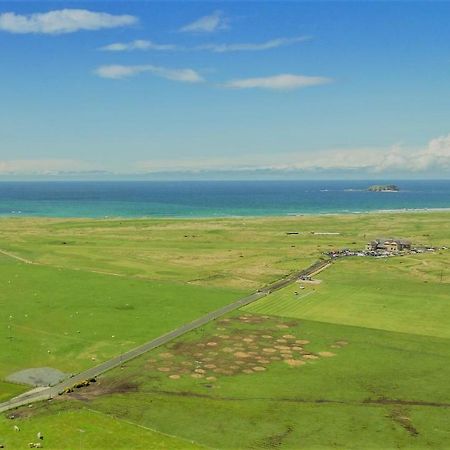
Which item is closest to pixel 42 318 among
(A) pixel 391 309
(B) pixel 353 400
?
(B) pixel 353 400

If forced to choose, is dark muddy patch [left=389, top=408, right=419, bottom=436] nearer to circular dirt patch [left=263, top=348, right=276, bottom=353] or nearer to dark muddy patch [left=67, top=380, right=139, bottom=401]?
circular dirt patch [left=263, top=348, right=276, bottom=353]

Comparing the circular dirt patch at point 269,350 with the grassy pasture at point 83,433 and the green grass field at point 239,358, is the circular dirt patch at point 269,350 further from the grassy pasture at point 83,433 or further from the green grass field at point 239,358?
the grassy pasture at point 83,433

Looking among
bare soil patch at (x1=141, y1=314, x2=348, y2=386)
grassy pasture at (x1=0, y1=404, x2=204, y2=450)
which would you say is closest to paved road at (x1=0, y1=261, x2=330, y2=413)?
bare soil patch at (x1=141, y1=314, x2=348, y2=386)

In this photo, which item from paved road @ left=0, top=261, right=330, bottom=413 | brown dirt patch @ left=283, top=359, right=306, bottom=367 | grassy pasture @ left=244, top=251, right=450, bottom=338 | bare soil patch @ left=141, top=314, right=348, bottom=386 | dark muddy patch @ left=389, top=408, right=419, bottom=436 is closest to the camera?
dark muddy patch @ left=389, top=408, right=419, bottom=436

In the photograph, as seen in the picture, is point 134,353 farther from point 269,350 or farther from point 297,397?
point 297,397

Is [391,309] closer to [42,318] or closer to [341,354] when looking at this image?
[341,354]

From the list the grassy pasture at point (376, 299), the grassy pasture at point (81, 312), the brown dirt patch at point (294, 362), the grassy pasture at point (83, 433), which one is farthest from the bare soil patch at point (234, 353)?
the grassy pasture at point (83, 433)
